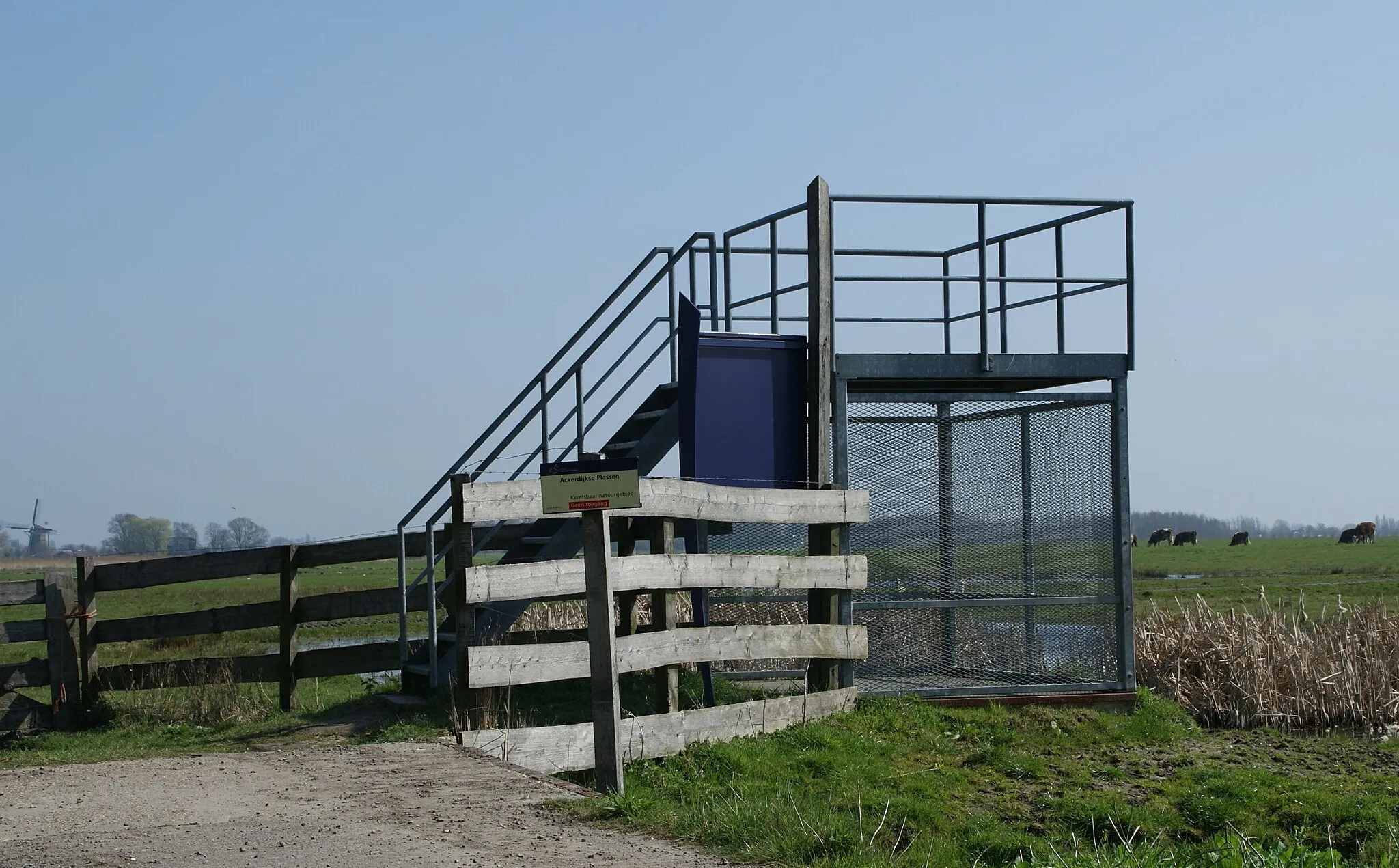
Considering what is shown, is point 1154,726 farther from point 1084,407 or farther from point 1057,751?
point 1084,407

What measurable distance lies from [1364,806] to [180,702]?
31.0 feet

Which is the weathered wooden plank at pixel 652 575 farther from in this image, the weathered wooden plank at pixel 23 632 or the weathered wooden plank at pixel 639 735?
the weathered wooden plank at pixel 23 632

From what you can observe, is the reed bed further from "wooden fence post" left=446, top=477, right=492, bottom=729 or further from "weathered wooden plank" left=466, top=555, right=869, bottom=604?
"wooden fence post" left=446, top=477, right=492, bottom=729

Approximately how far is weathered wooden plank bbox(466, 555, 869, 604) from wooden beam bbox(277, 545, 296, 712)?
3.12 m

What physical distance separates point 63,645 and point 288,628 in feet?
6.89

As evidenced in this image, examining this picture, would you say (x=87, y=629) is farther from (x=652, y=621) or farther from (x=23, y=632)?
(x=652, y=621)

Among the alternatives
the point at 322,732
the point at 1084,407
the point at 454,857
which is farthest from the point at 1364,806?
the point at 322,732

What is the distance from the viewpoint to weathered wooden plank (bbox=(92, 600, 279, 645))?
13.4 meters

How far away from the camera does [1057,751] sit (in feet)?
38.8

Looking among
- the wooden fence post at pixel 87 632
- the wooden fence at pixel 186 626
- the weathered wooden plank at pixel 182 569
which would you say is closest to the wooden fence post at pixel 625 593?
the wooden fence at pixel 186 626

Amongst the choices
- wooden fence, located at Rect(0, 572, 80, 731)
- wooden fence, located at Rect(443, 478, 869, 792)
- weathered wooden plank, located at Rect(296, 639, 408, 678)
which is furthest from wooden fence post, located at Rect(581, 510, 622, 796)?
wooden fence, located at Rect(0, 572, 80, 731)

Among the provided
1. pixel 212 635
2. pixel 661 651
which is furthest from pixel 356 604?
pixel 212 635

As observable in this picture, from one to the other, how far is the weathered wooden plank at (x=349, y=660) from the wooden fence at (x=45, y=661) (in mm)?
2116

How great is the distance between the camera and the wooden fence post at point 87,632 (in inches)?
519
